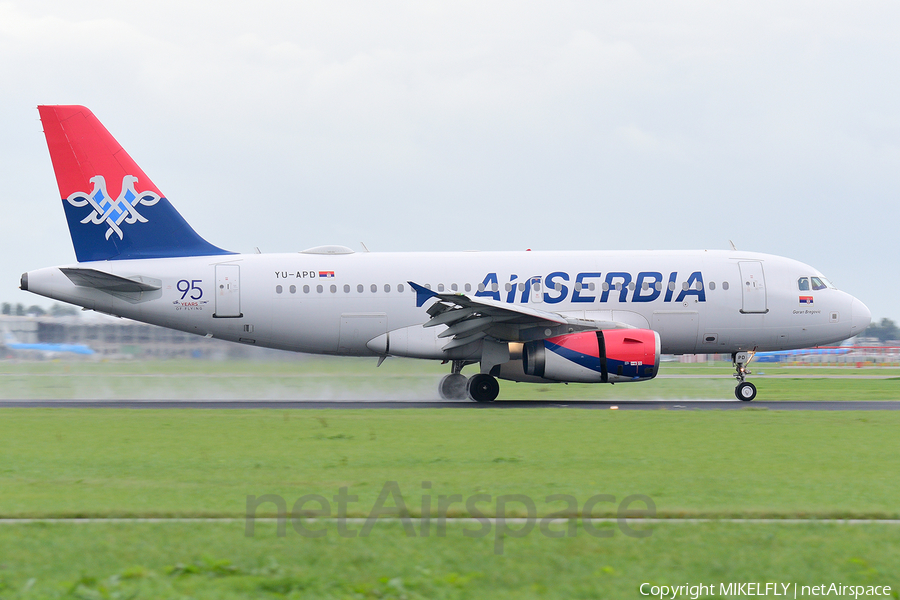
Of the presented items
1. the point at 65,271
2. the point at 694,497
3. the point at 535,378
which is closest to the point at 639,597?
the point at 694,497

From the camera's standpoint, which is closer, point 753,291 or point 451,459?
point 451,459

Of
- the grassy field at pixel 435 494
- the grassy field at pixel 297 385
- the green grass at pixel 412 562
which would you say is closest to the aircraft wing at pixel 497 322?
the grassy field at pixel 297 385

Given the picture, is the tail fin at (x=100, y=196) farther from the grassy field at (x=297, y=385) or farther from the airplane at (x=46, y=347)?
the airplane at (x=46, y=347)

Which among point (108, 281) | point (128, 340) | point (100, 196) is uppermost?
point (100, 196)

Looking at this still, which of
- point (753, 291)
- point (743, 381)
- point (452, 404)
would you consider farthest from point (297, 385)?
point (753, 291)

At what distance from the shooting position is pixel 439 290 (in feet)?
80.3

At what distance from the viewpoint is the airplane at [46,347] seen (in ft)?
98.3

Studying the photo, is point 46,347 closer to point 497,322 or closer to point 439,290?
point 439,290

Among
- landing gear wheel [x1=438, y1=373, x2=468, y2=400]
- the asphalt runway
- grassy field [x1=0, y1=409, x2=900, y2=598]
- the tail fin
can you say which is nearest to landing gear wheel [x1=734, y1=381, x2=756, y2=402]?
the asphalt runway

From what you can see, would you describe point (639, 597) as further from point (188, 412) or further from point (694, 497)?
point (188, 412)

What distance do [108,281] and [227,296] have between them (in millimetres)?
3125
